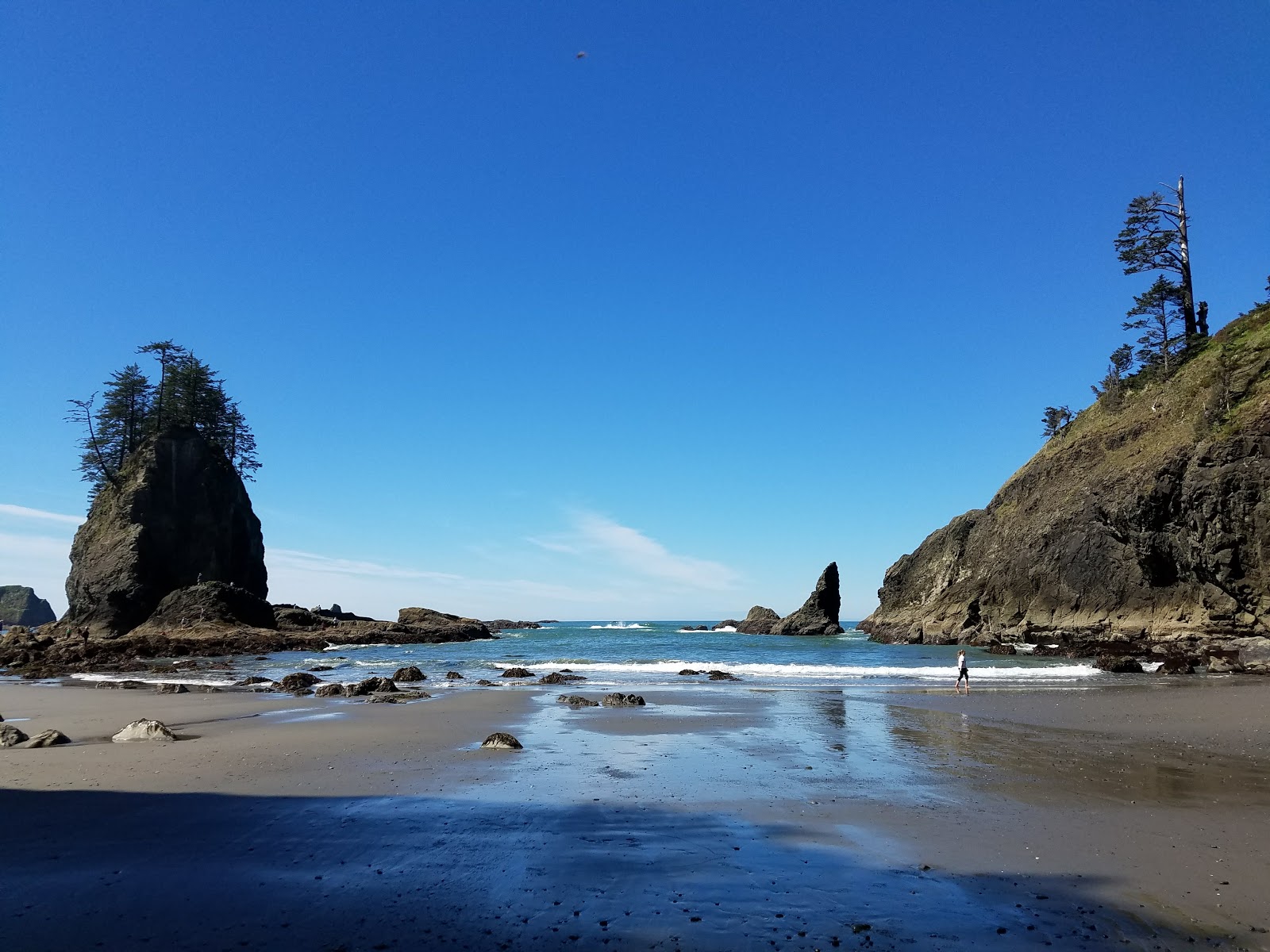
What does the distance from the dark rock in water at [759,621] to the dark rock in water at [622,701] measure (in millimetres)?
76713

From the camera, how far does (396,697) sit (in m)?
22.6

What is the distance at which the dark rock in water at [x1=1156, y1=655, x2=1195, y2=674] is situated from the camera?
28.8 metres

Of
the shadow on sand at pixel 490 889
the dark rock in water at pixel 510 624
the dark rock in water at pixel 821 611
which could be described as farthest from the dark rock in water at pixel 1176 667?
the dark rock in water at pixel 510 624

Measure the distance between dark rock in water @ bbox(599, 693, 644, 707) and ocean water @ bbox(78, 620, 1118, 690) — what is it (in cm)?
598

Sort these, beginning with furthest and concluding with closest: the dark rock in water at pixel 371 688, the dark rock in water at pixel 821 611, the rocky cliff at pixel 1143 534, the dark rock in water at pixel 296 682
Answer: the dark rock in water at pixel 821 611 → the rocky cliff at pixel 1143 534 → the dark rock in water at pixel 296 682 → the dark rock in water at pixel 371 688

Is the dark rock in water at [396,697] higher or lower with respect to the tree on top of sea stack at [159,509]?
lower

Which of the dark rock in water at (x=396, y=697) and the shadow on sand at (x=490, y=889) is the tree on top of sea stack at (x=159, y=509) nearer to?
the dark rock in water at (x=396, y=697)

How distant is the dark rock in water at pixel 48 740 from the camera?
13594 mm

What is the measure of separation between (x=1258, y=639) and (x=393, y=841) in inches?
1554

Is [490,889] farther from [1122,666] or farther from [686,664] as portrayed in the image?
[686,664]

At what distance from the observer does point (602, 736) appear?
50.5 feet

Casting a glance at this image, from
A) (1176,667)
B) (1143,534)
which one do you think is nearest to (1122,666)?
(1176,667)

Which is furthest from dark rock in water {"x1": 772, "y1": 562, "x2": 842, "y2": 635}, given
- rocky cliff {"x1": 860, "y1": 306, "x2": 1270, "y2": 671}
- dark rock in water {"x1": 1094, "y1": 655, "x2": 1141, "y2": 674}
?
dark rock in water {"x1": 1094, "y1": 655, "x2": 1141, "y2": 674}

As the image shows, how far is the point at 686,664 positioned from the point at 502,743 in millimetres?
28300
